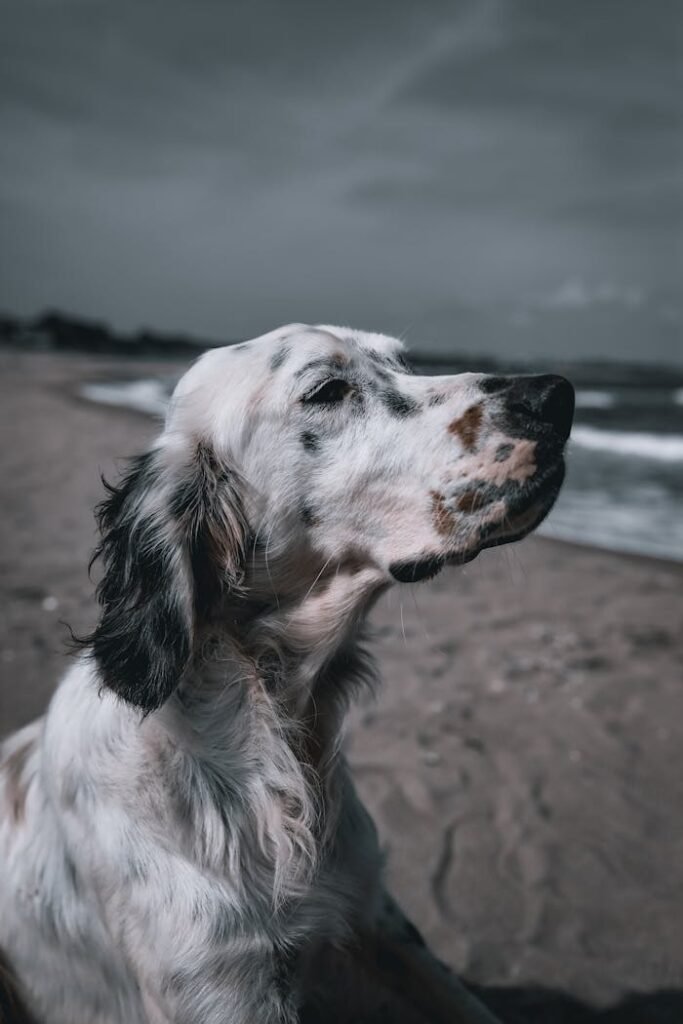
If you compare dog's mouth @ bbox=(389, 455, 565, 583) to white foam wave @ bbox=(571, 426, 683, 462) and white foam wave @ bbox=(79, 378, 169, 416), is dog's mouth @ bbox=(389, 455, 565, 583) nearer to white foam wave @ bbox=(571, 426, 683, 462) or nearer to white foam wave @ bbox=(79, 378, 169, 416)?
white foam wave @ bbox=(571, 426, 683, 462)

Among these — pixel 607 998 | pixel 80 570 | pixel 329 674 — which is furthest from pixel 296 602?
pixel 80 570

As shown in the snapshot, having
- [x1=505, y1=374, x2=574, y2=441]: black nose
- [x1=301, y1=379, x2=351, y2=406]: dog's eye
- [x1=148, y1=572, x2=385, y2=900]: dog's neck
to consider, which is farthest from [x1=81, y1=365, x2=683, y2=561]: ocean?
[x1=148, y1=572, x2=385, y2=900]: dog's neck

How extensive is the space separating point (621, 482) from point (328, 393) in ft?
34.5

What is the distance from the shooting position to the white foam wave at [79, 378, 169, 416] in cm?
2131

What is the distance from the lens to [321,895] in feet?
7.59

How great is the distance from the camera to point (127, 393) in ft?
84.9

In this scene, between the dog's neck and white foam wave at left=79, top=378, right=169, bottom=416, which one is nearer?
the dog's neck

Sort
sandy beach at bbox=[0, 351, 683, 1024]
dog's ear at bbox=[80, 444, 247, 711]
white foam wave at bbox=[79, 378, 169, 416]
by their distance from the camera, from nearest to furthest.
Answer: dog's ear at bbox=[80, 444, 247, 711] → sandy beach at bbox=[0, 351, 683, 1024] → white foam wave at bbox=[79, 378, 169, 416]

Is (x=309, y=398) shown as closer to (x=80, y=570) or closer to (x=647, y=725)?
(x=647, y=725)

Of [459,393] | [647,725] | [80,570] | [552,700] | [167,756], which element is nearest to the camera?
[167,756]

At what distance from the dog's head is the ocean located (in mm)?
387

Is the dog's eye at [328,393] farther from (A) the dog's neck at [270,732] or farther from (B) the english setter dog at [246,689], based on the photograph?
(A) the dog's neck at [270,732]

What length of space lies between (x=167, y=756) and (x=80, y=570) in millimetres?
5000

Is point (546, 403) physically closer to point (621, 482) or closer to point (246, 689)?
point (246, 689)
